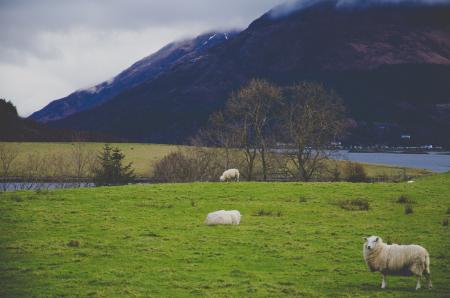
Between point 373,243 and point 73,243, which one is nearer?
point 373,243

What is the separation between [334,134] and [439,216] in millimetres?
27149

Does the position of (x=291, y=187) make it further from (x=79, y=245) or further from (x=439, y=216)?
(x=79, y=245)

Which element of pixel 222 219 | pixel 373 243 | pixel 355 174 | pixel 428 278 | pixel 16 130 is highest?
pixel 16 130

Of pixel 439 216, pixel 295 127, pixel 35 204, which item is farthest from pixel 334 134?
pixel 35 204

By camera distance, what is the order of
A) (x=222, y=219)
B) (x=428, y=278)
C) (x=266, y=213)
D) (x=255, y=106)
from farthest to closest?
(x=255, y=106)
(x=266, y=213)
(x=222, y=219)
(x=428, y=278)

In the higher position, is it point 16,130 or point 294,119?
point 16,130

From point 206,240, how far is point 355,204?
11482 mm

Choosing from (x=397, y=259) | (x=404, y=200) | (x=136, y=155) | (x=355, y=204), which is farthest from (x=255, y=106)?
(x=136, y=155)

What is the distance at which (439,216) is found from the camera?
2472 centimetres

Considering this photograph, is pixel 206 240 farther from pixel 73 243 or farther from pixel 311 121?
pixel 311 121

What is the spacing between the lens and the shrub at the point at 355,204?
27.0 metres

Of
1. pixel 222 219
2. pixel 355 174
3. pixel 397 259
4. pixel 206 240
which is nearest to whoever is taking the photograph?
pixel 397 259

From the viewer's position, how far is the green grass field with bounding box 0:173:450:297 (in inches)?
548

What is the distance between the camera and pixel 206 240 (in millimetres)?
19516
